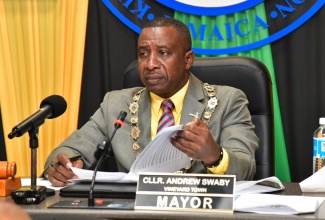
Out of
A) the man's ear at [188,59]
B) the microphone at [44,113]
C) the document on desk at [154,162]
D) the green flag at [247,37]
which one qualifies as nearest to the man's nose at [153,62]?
the man's ear at [188,59]

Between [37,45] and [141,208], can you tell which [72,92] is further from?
[141,208]

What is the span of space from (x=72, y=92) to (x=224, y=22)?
96 cm

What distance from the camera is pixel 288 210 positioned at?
64.7 inches

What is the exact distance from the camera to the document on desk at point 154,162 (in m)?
1.96

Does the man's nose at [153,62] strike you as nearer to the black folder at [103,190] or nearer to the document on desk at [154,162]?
the document on desk at [154,162]

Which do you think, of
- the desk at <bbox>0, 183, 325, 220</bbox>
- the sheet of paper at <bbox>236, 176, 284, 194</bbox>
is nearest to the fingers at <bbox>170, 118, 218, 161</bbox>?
the sheet of paper at <bbox>236, 176, 284, 194</bbox>

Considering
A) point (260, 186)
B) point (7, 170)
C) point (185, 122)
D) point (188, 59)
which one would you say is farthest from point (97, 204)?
point (188, 59)

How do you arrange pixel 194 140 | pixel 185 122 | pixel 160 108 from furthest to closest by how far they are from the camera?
pixel 160 108 < pixel 185 122 < pixel 194 140

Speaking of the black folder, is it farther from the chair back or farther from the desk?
the chair back

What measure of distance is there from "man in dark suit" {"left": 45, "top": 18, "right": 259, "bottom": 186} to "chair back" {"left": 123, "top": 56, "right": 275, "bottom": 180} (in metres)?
0.09

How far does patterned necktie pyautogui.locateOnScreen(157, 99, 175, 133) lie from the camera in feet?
8.63

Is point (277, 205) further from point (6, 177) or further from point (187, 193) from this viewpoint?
point (6, 177)

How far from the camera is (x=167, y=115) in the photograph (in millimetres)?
2658

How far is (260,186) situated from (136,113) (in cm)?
82
